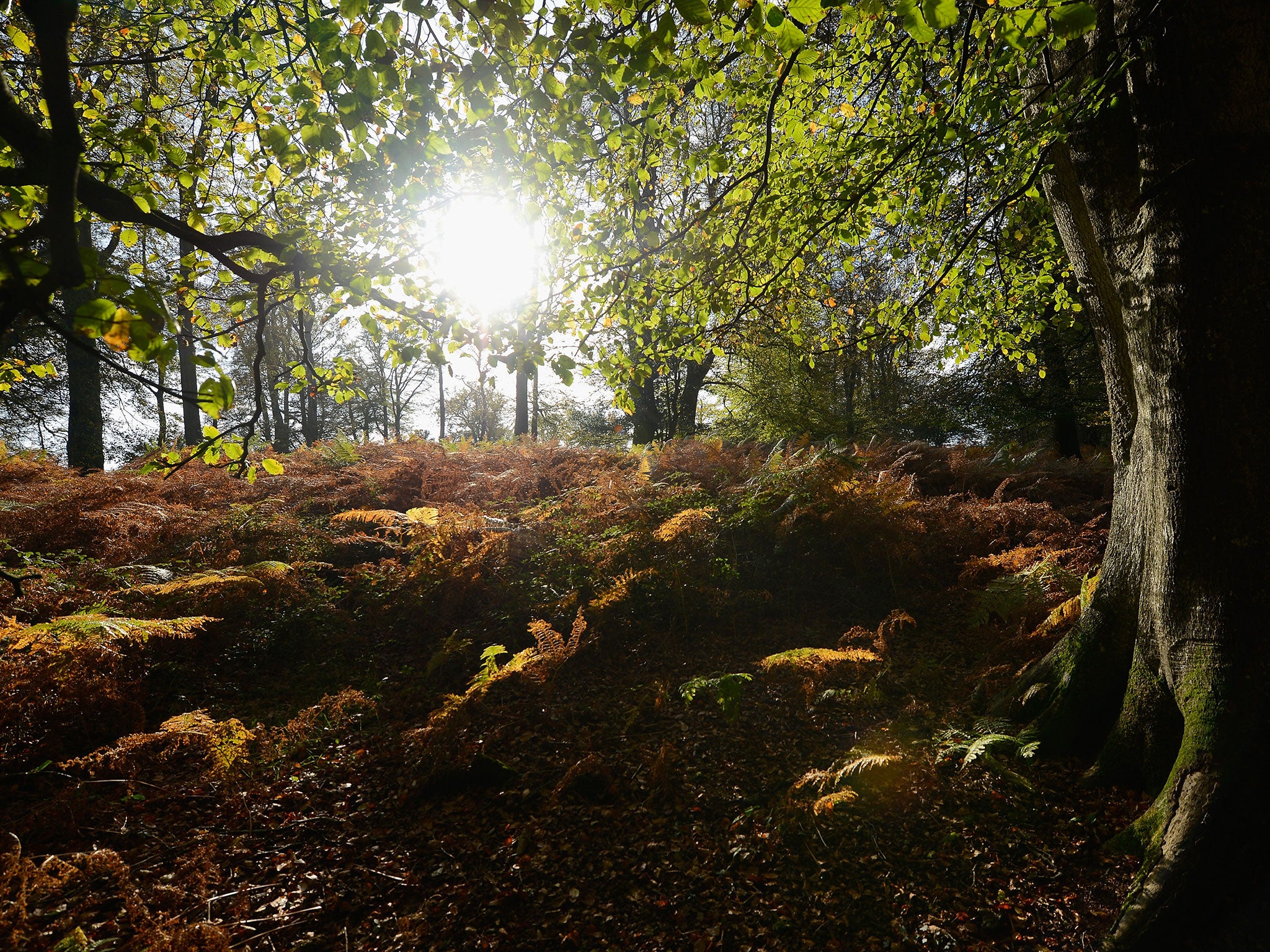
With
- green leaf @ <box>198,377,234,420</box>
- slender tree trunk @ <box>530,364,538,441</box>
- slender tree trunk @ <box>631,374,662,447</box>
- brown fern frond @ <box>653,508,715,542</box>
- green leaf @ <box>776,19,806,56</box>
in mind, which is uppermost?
slender tree trunk @ <box>530,364,538,441</box>

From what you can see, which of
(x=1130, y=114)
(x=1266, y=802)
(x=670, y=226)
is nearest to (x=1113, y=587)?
(x=1266, y=802)

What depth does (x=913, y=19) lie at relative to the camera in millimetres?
1861

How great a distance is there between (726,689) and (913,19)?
326cm

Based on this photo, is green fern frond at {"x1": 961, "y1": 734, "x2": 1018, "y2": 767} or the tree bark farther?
the tree bark

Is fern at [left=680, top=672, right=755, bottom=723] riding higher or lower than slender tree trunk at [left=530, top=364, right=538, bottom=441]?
lower

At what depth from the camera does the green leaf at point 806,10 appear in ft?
6.68

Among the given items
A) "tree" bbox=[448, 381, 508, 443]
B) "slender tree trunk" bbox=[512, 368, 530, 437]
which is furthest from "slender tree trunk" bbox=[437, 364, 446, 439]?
"slender tree trunk" bbox=[512, 368, 530, 437]

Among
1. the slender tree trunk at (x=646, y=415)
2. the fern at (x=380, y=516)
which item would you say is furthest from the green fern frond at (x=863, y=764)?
the slender tree trunk at (x=646, y=415)

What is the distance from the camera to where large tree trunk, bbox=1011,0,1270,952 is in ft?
6.74

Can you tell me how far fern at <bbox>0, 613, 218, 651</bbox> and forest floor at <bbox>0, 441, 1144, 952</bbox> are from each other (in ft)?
0.07

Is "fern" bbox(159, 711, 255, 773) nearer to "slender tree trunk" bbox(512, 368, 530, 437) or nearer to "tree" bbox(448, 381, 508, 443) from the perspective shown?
"slender tree trunk" bbox(512, 368, 530, 437)

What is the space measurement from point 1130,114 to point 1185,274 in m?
0.96

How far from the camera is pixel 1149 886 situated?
2043mm

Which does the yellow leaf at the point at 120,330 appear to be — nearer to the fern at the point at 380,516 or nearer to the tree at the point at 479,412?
the fern at the point at 380,516
